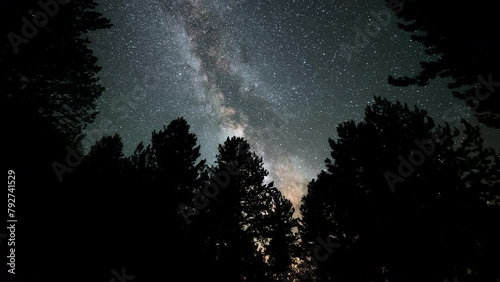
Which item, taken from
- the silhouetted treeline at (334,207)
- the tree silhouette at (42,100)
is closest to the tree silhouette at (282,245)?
the silhouetted treeline at (334,207)

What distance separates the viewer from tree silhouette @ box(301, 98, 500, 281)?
6355 millimetres

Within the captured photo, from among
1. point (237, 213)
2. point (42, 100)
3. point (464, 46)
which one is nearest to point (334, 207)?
point (237, 213)

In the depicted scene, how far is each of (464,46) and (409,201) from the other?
268 inches

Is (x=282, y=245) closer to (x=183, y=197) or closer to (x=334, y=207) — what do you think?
(x=334, y=207)

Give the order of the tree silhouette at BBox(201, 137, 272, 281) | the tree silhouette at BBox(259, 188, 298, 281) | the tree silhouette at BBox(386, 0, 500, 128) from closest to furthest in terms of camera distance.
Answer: the tree silhouette at BBox(386, 0, 500, 128), the tree silhouette at BBox(201, 137, 272, 281), the tree silhouette at BBox(259, 188, 298, 281)

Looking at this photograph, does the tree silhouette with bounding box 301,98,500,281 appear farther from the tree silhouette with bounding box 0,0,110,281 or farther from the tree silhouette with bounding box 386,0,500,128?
the tree silhouette with bounding box 0,0,110,281

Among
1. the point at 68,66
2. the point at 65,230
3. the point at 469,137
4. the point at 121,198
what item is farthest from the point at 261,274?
the point at 68,66

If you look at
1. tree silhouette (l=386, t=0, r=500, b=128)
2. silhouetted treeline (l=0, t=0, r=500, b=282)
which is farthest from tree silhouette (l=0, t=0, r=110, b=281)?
tree silhouette (l=386, t=0, r=500, b=128)

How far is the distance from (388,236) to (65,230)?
11122 millimetres

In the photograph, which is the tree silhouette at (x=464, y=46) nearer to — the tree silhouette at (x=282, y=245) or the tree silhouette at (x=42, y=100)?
the tree silhouette at (x=42, y=100)

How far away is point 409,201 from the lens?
9.25m

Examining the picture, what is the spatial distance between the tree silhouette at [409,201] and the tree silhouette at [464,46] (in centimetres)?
189

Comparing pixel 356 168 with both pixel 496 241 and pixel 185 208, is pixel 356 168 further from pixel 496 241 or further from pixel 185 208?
pixel 185 208

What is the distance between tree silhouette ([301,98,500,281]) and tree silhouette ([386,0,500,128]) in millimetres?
1893
